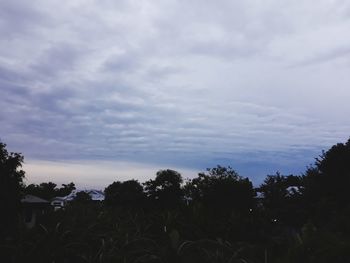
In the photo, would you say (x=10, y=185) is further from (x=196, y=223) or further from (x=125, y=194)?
(x=125, y=194)

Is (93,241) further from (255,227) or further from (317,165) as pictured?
(317,165)

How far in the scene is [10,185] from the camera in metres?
25.1

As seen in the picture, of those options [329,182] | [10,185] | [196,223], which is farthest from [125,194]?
[196,223]

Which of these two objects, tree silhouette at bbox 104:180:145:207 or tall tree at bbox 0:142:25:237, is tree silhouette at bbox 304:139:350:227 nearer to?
tree silhouette at bbox 104:180:145:207

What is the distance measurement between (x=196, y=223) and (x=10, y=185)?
992cm

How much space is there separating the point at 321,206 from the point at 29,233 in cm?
2586

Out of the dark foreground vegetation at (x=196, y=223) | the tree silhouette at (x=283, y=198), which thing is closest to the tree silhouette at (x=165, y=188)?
the dark foreground vegetation at (x=196, y=223)

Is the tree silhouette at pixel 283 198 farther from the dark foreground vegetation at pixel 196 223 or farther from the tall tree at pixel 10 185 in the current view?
the tall tree at pixel 10 185

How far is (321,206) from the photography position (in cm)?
3462

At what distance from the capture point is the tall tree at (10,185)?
2339 centimetres

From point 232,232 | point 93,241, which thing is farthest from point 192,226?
point 93,241

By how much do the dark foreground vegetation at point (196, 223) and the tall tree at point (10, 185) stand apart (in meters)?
0.05

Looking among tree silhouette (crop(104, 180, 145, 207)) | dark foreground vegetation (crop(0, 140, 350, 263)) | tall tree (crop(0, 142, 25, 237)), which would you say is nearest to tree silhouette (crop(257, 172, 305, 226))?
dark foreground vegetation (crop(0, 140, 350, 263))

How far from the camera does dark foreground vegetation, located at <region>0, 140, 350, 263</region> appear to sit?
11.3 metres
